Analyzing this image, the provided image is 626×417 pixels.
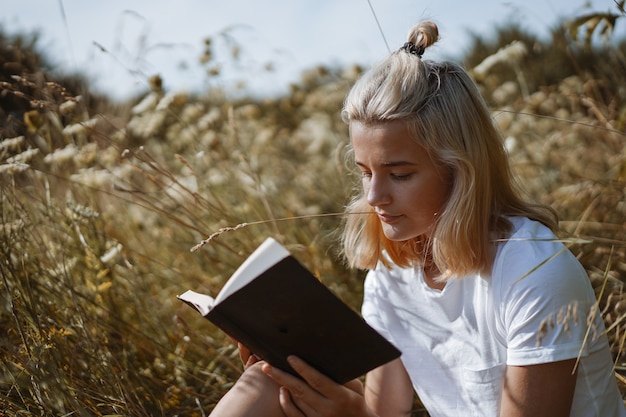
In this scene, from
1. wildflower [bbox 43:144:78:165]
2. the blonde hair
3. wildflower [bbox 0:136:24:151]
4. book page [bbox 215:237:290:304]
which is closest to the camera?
book page [bbox 215:237:290:304]

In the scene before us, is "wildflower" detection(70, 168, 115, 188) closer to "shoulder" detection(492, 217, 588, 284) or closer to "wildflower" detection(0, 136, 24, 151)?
"wildflower" detection(0, 136, 24, 151)

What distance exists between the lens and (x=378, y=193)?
4.99 feet

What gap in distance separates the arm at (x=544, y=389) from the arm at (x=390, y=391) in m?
0.47

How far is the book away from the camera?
1.22m

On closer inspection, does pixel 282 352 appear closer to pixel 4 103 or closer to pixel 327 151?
pixel 327 151

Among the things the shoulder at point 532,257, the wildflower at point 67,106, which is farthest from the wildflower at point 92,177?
the shoulder at point 532,257

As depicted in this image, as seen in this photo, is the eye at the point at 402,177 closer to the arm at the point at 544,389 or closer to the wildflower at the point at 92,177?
the arm at the point at 544,389

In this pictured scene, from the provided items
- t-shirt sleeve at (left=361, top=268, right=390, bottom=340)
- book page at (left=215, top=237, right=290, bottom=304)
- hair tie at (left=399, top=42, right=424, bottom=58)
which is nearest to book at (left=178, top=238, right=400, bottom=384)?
book page at (left=215, top=237, right=290, bottom=304)

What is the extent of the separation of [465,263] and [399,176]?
0.24 m

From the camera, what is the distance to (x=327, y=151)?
4.38 meters

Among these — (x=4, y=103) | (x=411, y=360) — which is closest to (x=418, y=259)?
(x=411, y=360)

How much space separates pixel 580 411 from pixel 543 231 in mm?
399

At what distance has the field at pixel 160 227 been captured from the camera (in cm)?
175

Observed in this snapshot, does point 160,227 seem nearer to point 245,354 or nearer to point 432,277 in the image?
point 245,354
